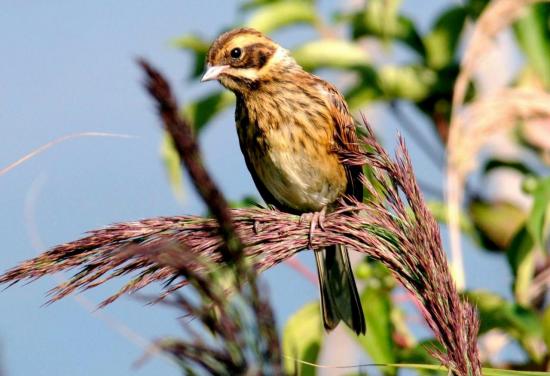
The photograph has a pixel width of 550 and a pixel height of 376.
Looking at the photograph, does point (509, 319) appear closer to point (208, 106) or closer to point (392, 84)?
point (392, 84)

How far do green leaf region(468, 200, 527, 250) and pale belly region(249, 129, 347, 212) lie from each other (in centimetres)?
68

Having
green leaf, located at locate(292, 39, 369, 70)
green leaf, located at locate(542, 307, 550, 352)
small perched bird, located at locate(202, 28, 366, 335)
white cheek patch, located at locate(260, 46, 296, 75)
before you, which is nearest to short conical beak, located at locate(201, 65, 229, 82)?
small perched bird, located at locate(202, 28, 366, 335)

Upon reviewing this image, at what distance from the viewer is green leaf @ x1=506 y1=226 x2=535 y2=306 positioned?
440 cm

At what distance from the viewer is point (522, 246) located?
14.5 ft

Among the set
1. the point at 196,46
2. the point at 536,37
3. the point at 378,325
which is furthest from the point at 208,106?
the point at 378,325

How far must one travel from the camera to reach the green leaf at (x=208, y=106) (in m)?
5.37

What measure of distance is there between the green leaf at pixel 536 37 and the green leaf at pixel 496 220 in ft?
1.81

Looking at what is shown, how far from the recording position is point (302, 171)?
4.68m

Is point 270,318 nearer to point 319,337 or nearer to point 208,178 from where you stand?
point 208,178

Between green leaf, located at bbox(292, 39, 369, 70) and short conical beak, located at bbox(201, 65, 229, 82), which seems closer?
short conical beak, located at bbox(201, 65, 229, 82)

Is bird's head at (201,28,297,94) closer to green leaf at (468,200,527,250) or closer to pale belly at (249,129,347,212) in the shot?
pale belly at (249,129,347,212)

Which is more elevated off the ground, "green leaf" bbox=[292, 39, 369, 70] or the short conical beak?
"green leaf" bbox=[292, 39, 369, 70]

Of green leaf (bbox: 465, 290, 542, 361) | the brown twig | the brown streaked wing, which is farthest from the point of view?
the brown streaked wing

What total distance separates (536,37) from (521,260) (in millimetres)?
1178
